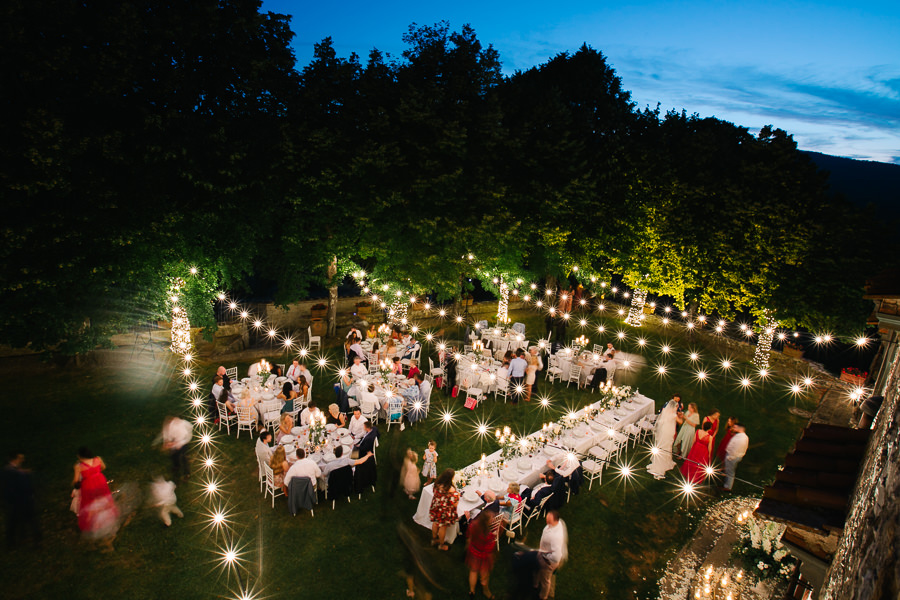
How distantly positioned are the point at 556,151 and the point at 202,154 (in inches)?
516

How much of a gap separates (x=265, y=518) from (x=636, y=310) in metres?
20.3

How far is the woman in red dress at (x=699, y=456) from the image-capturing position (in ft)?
37.2

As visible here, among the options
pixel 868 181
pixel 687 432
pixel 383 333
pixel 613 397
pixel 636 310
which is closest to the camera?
pixel 687 432

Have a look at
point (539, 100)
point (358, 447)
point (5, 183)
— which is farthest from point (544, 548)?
point (539, 100)

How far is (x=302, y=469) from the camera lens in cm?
960

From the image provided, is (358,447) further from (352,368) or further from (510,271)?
(510,271)

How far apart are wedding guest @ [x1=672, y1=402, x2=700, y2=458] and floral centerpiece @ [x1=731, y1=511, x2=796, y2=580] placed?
3932 millimetres

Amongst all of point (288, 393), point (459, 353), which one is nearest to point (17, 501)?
point (288, 393)

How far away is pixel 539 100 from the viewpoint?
2052cm

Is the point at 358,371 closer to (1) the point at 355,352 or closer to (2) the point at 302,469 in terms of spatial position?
(1) the point at 355,352

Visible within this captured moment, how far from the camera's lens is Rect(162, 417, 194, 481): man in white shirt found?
33.4 feet

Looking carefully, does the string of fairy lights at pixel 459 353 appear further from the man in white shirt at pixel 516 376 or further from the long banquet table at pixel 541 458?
the long banquet table at pixel 541 458

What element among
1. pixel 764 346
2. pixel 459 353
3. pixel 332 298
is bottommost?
pixel 459 353

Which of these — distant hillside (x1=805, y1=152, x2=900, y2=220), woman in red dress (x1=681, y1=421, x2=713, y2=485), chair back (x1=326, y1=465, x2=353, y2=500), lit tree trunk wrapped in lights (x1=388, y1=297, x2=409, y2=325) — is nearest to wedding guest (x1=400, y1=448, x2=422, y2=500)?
chair back (x1=326, y1=465, x2=353, y2=500)
